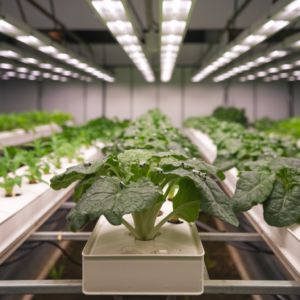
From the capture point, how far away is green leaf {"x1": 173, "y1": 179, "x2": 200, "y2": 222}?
1358 mm

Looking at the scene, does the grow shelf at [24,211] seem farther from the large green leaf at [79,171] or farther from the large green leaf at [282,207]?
the large green leaf at [282,207]

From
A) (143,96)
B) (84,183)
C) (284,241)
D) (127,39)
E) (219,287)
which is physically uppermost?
(143,96)

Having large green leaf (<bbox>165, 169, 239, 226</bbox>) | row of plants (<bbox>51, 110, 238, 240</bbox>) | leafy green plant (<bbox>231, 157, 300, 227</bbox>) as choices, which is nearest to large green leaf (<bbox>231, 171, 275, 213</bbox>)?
leafy green plant (<bbox>231, 157, 300, 227</bbox>)

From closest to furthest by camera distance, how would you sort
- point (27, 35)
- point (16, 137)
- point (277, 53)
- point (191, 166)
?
point (191, 166) → point (27, 35) → point (277, 53) → point (16, 137)

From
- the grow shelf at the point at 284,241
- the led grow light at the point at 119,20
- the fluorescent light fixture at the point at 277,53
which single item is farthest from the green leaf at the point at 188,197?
the fluorescent light fixture at the point at 277,53

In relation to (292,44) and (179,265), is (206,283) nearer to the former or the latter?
(179,265)

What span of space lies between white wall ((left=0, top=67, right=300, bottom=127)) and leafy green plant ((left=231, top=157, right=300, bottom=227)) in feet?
33.8

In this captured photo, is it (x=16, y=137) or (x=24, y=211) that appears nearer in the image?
(x=24, y=211)

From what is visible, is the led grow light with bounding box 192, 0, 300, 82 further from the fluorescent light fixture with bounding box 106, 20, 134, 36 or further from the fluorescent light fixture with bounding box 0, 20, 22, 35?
the fluorescent light fixture with bounding box 0, 20, 22, 35

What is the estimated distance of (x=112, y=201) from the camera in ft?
3.71

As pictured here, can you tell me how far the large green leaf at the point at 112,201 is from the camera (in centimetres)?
108

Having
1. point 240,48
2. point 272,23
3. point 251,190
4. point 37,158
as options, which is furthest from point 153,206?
point 240,48

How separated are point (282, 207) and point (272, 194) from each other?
95 mm

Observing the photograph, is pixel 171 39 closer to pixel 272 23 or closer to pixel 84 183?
pixel 272 23
